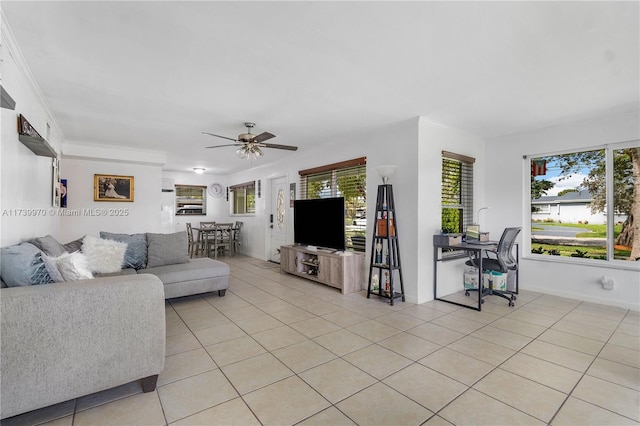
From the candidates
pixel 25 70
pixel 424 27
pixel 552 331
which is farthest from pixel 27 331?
pixel 552 331

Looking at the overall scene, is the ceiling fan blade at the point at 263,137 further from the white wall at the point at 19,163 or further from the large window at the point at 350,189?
the white wall at the point at 19,163

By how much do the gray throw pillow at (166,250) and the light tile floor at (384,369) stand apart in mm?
739

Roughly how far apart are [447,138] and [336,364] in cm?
336

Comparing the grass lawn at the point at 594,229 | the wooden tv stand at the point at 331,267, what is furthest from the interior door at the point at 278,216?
the grass lawn at the point at 594,229

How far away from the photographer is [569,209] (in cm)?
419

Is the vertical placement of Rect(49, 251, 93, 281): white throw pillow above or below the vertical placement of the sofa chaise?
above

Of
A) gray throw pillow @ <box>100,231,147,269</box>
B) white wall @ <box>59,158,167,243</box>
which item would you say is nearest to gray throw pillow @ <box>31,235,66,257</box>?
gray throw pillow @ <box>100,231,147,269</box>

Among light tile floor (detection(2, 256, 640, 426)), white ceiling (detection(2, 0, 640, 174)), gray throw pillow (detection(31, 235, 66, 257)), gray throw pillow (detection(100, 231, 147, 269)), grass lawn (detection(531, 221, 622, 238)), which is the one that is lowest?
light tile floor (detection(2, 256, 640, 426))

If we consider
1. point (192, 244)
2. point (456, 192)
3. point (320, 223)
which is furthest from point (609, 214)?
point (192, 244)

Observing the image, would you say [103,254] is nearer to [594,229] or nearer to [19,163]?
[19,163]

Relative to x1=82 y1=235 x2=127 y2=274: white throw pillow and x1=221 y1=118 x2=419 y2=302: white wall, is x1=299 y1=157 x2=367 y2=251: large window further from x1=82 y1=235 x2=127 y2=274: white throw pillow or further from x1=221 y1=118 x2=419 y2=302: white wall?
x1=82 y1=235 x2=127 y2=274: white throw pillow

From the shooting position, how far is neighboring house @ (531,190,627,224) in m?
3.98

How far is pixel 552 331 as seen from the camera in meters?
3.00

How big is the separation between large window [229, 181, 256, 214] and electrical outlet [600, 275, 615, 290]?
6.74 m
